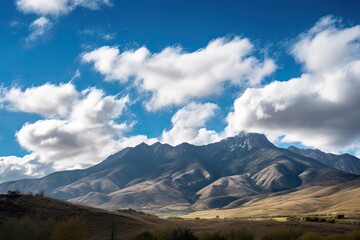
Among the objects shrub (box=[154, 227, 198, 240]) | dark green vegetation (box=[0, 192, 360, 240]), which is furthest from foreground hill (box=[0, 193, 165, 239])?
shrub (box=[154, 227, 198, 240])

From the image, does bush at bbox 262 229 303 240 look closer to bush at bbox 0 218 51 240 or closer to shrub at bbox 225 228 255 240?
shrub at bbox 225 228 255 240

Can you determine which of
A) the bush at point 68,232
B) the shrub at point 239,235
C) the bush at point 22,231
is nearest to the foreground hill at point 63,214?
the bush at point 22,231

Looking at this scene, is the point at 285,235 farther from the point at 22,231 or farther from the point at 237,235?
the point at 22,231

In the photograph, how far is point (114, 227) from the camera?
11675 centimetres

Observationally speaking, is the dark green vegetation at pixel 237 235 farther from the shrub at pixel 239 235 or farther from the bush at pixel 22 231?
the bush at pixel 22 231

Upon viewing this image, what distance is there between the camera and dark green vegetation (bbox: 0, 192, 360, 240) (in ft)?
241

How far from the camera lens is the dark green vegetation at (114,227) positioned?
241 ft

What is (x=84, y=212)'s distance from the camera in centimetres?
12812

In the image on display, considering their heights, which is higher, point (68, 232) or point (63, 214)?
point (63, 214)

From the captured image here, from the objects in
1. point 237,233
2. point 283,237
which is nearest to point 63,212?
point 237,233

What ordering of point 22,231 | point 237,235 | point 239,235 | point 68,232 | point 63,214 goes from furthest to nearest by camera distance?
Result: 1. point 63,214
2. point 237,235
3. point 239,235
4. point 68,232
5. point 22,231

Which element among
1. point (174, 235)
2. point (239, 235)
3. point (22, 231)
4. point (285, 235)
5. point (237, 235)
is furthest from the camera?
point (237, 235)

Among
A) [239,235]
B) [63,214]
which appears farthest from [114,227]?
[239,235]

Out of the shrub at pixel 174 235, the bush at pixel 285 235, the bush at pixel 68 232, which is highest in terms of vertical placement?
the bush at pixel 68 232
